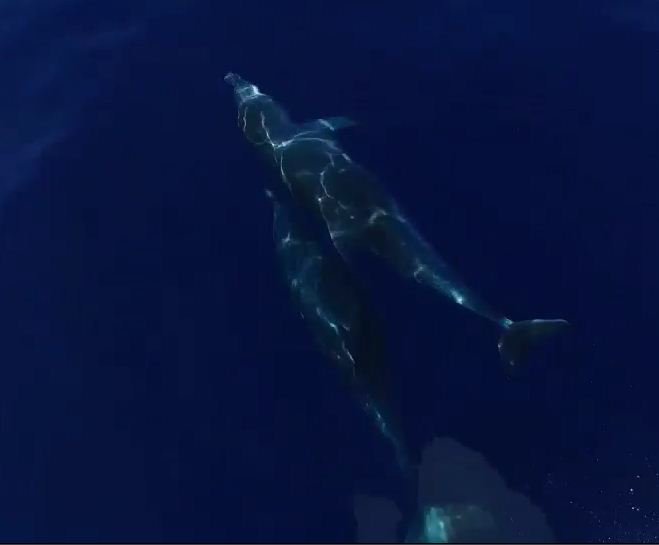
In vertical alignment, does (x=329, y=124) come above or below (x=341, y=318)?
above

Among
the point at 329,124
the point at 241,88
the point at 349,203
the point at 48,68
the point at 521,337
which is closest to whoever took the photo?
the point at 521,337

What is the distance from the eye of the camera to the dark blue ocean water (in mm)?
30594

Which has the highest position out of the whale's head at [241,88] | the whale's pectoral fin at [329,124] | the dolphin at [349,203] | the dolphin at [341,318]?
the whale's head at [241,88]

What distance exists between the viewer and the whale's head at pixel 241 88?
43.1m

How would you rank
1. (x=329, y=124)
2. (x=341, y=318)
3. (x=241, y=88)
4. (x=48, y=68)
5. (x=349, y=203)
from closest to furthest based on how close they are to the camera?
(x=341, y=318)
(x=349, y=203)
(x=329, y=124)
(x=241, y=88)
(x=48, y=68)

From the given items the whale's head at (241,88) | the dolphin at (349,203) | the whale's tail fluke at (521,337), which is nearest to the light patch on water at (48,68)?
the whale's head at (241,88)

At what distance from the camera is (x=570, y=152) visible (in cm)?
3912

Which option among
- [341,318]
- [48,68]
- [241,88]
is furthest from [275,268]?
[48,68]

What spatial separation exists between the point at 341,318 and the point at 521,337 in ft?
26.6

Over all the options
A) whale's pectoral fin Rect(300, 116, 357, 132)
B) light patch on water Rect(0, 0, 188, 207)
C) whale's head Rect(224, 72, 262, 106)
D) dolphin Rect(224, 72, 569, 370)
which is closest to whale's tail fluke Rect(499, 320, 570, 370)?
dolphin Rect(224, 72, 569, 370)

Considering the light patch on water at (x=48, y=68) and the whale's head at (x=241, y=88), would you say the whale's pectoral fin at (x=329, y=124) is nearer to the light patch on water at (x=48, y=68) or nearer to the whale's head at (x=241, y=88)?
the whale's head at (x=241, y=88)

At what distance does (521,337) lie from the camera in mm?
30391

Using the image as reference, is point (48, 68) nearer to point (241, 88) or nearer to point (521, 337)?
point (241, 88)

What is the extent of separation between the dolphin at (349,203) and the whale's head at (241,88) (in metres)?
0.07
